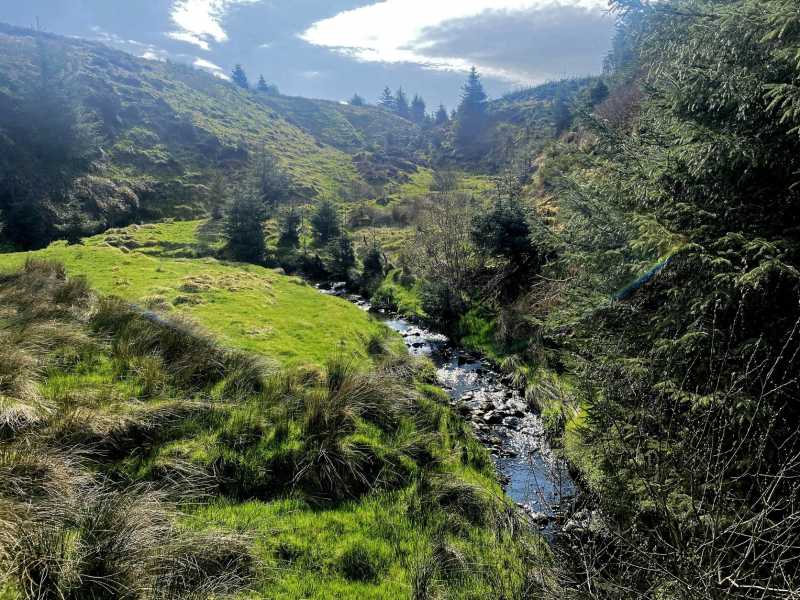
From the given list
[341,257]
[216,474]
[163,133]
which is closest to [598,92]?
[341,257]

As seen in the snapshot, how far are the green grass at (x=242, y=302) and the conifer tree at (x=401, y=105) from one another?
18815cm

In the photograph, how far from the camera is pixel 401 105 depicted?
19750cm

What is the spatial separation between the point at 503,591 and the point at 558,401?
31.2ft

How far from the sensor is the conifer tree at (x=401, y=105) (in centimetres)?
19525

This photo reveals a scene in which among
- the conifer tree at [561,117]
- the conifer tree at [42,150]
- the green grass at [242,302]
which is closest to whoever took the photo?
the green grass at [242,302]

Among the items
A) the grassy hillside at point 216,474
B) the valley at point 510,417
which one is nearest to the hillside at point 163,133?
the grassy hillside at point 216,474

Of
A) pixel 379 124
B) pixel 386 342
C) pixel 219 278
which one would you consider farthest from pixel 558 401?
pixel 379 124

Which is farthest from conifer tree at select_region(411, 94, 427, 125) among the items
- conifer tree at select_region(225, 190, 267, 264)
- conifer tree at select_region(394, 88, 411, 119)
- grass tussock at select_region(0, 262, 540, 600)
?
grass tussock at select_region(0, 262, 540, 600)

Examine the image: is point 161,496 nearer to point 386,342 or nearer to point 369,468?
point 369,468

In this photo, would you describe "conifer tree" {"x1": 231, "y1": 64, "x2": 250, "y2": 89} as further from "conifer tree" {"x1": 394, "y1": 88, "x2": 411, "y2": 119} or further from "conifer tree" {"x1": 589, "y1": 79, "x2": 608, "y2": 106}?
"conifer tree" {"x1": 589, "y1": 79, "x2": 608, "y2": 106}

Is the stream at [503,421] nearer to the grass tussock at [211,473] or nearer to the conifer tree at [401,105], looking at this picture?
the grass tussock at [211,473]

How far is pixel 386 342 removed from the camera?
18906 millimetres

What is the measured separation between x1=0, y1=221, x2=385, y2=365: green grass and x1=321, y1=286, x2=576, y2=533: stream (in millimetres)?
4044

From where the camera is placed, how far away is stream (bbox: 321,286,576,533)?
945 centimetres
